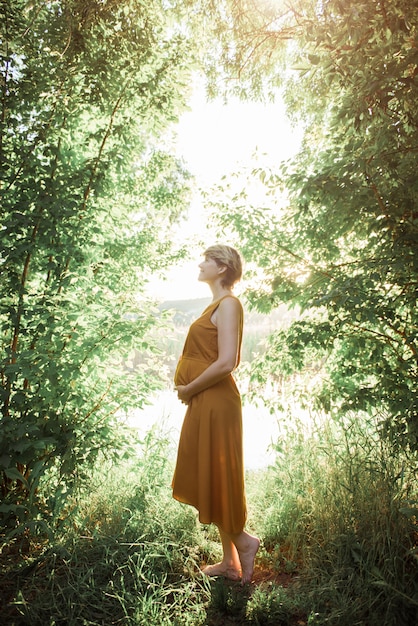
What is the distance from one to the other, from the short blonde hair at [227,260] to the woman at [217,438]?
0.64 ft

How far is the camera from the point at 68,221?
2807 mm

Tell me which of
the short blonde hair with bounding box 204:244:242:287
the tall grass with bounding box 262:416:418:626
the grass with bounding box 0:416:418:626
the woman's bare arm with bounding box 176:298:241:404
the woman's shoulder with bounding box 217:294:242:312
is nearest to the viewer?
the tall grass with bounding box 262:416:418:626

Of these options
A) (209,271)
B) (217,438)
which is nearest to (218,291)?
(209,271)

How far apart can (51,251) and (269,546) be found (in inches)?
109

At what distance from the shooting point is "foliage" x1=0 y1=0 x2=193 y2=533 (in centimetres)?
254

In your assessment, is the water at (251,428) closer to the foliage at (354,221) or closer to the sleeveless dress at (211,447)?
the foliage at (354,221)

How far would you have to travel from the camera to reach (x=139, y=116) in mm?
3115

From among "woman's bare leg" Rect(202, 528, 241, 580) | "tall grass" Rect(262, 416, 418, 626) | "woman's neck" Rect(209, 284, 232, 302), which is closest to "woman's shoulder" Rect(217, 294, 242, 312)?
"woman's neck" Rect(209, 284, 232, 302)

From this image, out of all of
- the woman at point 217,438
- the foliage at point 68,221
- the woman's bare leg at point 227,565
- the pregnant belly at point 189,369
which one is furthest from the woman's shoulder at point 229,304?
the woman's bare leg at point 227,565

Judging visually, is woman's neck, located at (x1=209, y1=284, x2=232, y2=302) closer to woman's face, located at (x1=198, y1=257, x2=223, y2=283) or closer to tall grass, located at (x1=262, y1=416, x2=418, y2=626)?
woman's face, located at (x1=198, y1=257, x2=223, y2=283)

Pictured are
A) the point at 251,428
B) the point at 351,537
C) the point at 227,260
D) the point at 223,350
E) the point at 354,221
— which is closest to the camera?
the point at 351,537

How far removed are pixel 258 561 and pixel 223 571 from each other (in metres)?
0.40

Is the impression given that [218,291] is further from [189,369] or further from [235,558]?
[235,558]

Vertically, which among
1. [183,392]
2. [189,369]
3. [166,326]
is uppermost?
[166,326]
